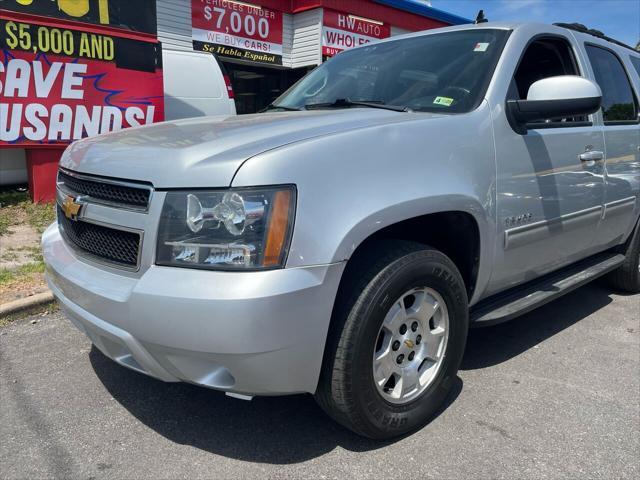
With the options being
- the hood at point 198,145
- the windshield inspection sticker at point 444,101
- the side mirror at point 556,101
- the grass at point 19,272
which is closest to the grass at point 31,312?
the grass at point 19,272

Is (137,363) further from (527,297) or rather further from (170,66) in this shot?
(170,66)

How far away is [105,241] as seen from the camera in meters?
2.34

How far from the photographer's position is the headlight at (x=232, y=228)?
2.00 metres

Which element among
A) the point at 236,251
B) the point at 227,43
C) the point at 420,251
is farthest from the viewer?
the point at 227,43

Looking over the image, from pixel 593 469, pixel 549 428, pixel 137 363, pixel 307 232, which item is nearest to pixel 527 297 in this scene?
pixel 549 428

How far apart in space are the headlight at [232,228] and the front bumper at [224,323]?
0.18 feet

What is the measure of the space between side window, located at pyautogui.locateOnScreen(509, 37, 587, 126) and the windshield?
0.28 metres

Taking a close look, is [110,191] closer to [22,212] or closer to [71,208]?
[71,208]

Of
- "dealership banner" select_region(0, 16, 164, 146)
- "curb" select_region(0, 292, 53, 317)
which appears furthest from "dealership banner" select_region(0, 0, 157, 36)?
"curb" select_region(0, 292, 53, 317)

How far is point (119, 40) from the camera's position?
293 inches

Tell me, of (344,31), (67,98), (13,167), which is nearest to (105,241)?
(67,98)

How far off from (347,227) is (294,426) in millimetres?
1122

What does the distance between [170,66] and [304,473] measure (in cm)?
685

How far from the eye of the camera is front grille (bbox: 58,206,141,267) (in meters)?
2.21
